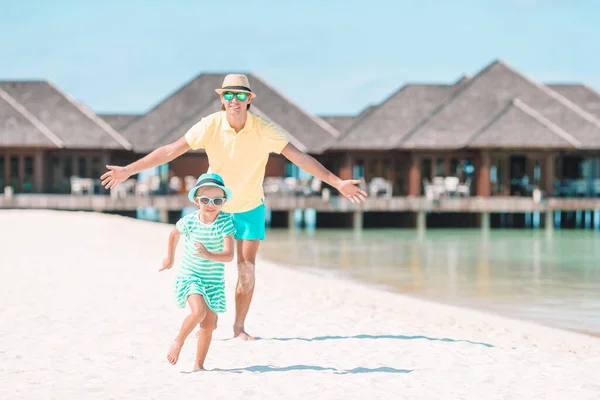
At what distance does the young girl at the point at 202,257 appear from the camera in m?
5.39

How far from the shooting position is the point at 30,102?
3872cm

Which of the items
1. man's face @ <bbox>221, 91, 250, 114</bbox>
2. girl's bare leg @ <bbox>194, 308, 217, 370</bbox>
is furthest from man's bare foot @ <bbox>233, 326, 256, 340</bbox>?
man's face @ <bbox>221, 91, 250, 114</bbox>

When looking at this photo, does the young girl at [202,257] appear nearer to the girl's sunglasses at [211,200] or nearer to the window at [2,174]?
the girl's sunglasses at [211,200]

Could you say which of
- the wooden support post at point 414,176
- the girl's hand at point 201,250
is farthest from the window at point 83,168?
the girl's hand at point 201,250

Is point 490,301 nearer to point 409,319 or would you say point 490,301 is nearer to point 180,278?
point 409,319

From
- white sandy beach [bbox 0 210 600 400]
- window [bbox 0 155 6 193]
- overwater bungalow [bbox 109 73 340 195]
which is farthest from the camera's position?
overwater bungalow [bbox 109 73 340 195]

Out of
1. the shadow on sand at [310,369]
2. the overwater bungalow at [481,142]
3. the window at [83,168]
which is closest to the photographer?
the shadow on sand at [310,369]

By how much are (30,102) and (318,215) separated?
1355 cm

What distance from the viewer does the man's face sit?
605 centimetres

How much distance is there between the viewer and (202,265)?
5.46m

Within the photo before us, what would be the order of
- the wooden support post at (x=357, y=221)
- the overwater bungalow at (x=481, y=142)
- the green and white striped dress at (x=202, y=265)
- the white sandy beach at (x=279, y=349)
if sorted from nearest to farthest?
the white sandy beach at (x=279, y=349) → the green and white striped dress at (x=202, y=265) → the overwater bungalow at (x=481, y=142) → the wooden support post at (x=357, y=221)

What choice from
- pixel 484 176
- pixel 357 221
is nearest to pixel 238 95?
pixel 357 221

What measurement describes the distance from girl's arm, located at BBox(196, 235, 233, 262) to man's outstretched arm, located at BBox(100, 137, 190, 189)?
0.74 meters

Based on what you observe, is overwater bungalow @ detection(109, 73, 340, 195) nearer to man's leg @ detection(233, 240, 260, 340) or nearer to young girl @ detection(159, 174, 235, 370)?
man's leg @ detection(233, 240, 260, 340)
